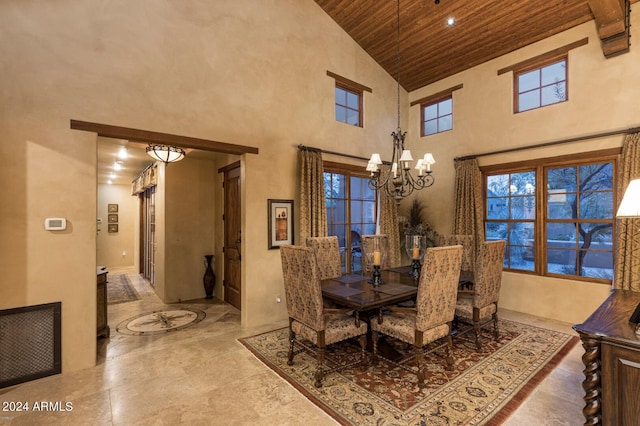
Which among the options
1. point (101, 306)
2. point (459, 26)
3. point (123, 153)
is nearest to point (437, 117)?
point (459, 26)

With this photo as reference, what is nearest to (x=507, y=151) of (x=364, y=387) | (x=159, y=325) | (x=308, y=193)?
(x=308, y=193)

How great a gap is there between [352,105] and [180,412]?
16.3 feet

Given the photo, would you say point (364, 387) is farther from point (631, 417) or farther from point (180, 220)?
point (180, 220)

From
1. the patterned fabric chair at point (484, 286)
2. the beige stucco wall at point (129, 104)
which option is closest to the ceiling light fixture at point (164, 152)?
the beige stucco wall at point (129, 104)

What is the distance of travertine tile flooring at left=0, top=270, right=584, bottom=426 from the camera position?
2.23 metres

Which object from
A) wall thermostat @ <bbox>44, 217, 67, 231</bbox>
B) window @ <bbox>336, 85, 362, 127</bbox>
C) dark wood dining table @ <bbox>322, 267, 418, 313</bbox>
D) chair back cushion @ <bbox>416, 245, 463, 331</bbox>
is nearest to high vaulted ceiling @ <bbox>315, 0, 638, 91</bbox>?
window @ <bbox>336, 85, 362, 127</bbox>

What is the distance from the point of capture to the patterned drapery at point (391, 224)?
5.58m

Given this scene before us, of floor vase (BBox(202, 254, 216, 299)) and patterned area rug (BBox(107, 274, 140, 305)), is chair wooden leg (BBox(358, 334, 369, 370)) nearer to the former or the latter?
floor vase (BBox(202, 254, 216, 299))

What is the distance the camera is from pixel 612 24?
3697mm

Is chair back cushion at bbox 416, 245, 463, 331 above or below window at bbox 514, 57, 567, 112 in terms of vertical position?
below

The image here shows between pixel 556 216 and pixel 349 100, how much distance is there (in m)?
3.70

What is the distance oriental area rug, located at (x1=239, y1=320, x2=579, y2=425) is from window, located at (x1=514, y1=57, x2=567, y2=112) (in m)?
3.31

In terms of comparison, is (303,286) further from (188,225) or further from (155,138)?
(188,225)

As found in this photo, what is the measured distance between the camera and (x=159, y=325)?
4.16 m
